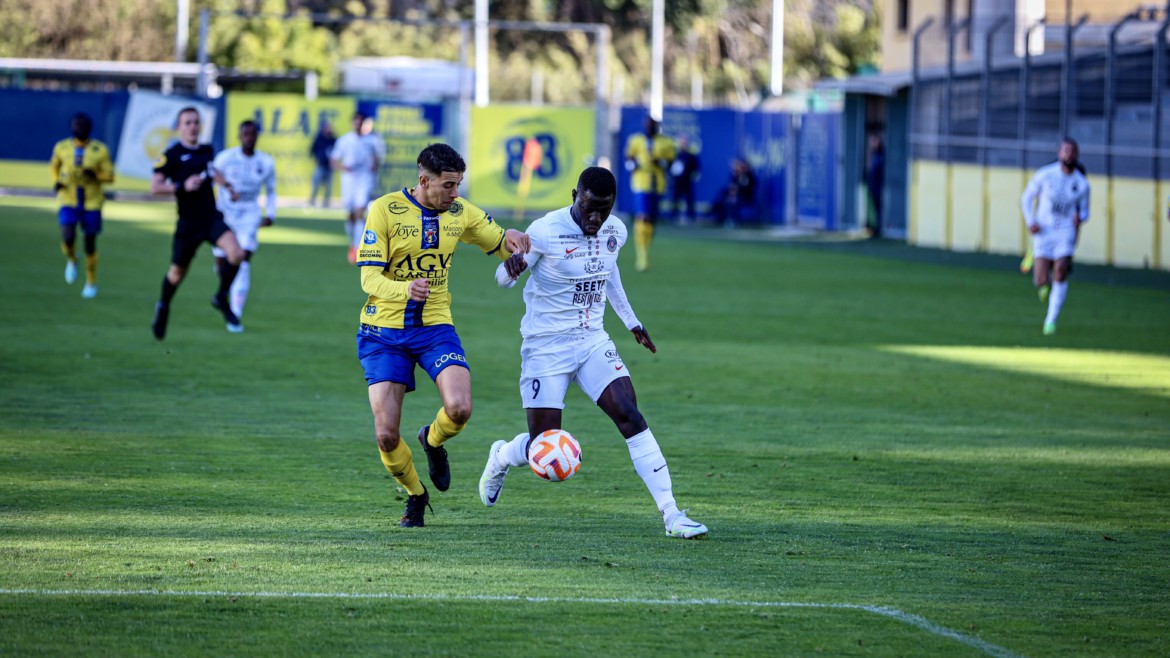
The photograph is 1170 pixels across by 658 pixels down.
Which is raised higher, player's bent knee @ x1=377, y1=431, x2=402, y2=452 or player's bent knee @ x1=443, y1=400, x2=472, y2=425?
player's bent knee @ x1=443, y1=400, x2=472, y2=425

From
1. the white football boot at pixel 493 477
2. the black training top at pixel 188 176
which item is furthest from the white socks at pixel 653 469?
the black training top at pixel 188 176

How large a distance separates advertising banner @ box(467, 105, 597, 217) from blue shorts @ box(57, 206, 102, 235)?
22.2 m

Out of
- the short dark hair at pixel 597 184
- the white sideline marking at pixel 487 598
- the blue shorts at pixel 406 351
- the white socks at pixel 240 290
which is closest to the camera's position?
the white sideline marking at pixel 487 598

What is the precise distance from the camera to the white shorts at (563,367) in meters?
8.28

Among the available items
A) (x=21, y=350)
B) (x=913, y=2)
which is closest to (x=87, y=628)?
(x=21, y=350)

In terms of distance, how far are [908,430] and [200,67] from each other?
31591 millimetres

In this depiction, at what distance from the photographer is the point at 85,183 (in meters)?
20.6

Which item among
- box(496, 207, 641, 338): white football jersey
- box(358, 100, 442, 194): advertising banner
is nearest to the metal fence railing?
box(358, 100, 442, 194): advertising banner

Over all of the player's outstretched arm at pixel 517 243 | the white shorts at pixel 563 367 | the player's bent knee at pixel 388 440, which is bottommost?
the player's bent knee at pixel 388 440

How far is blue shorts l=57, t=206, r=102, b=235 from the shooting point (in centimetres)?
2048

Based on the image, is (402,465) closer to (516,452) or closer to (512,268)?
(516,452)

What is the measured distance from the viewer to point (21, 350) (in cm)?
1546

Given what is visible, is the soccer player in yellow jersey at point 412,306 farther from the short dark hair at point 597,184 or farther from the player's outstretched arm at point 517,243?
the short dark hair at point 597,184

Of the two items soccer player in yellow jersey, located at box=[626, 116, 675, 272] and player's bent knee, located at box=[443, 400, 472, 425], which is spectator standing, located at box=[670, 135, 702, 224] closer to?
soccer player in yellow jersey, located at box=[626, 116, 675, 272]
